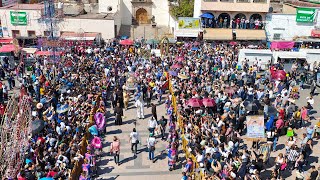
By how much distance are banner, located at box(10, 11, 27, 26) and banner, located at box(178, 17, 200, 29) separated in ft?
56.6

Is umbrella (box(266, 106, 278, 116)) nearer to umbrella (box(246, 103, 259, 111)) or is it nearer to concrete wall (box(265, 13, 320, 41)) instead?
umbrella (box(246, 103, 259, 111))

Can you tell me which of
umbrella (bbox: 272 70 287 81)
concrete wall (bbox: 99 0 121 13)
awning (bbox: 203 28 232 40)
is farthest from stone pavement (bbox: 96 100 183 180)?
concrete wall (bbox: 99 0 121 13)

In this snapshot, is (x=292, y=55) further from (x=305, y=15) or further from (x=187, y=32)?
(x=187, y=32)

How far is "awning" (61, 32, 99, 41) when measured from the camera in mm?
37688

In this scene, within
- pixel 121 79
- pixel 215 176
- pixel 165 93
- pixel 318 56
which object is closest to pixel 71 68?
pixel 121 79

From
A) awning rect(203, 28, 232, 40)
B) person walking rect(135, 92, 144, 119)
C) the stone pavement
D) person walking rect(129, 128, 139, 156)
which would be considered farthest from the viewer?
awning rect(203, 28, 232, 40)

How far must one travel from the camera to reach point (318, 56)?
3058cm

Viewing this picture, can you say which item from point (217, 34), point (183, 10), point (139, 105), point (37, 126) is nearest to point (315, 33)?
point (217, 34)

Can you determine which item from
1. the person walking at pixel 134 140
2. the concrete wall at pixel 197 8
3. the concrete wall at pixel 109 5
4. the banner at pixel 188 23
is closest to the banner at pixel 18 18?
the concrete wall at pixel 109 5

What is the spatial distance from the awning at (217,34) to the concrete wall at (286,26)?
4801mm

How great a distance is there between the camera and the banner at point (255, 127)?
17.6 m

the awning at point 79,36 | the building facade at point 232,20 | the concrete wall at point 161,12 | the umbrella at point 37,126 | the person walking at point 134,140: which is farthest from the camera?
the concrete wall at point 161,12

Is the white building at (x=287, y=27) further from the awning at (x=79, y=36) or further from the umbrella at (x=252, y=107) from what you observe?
the umbrella at (x=252, y=107)

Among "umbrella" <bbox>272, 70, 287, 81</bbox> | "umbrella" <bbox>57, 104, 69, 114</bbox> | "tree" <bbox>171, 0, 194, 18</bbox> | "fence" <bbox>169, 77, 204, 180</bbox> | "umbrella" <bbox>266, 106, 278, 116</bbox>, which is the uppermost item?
"tree" <bbox>171, 0, 194, 18</bbox>
